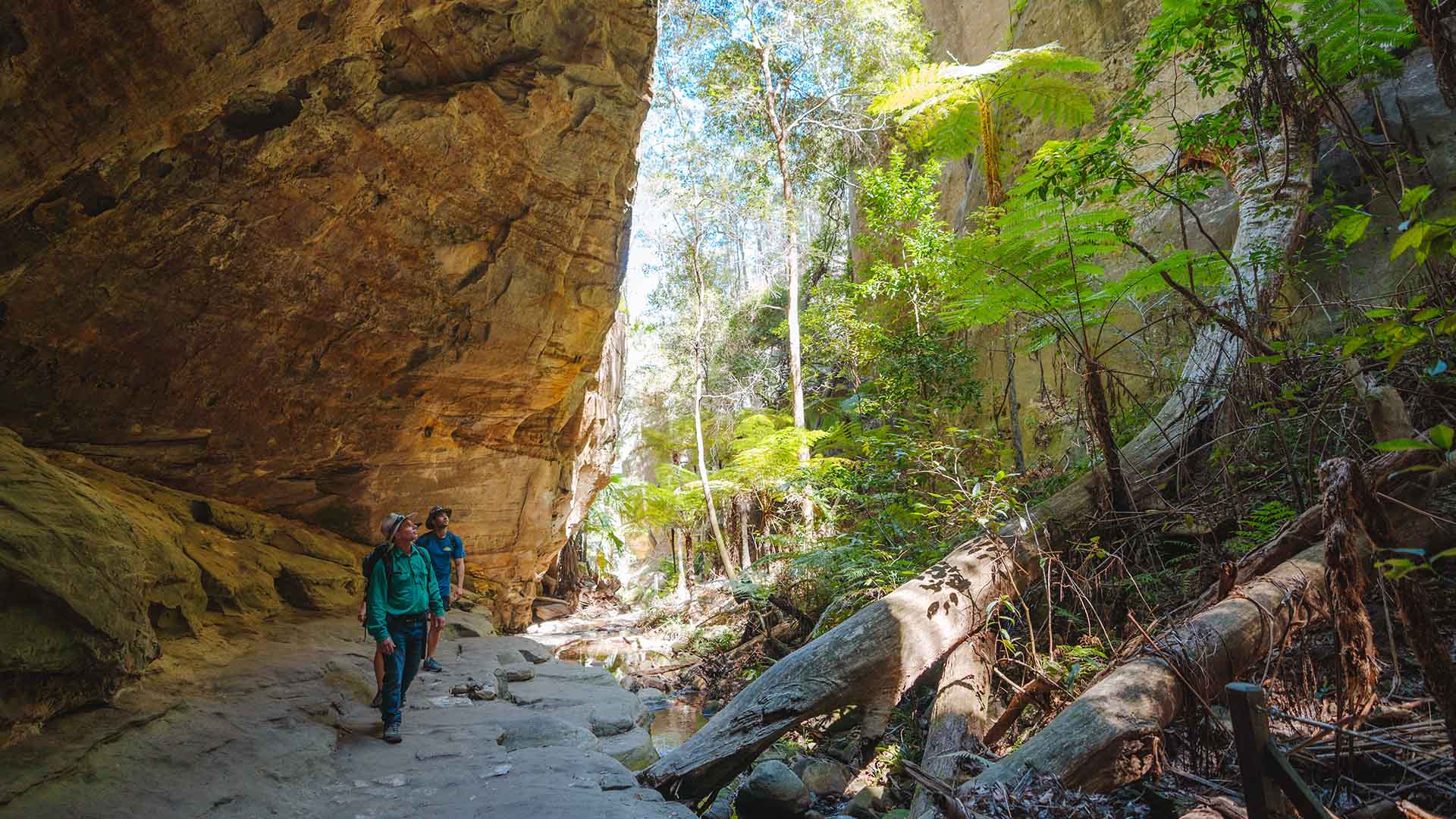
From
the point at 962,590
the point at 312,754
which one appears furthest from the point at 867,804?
the point at 312,754

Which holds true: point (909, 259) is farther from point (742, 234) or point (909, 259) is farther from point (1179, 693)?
point (742, 234)

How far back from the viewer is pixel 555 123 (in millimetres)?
6918

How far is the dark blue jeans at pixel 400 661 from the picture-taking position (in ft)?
15.1

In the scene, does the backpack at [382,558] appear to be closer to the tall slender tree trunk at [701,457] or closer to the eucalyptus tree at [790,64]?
the tall slender tree trunk at [701,457]

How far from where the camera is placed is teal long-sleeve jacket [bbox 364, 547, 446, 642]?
4559 millimetres

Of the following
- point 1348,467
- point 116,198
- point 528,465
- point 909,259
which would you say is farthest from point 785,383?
point 1348,467

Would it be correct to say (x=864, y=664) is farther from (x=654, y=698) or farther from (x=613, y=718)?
(x=654, y=698)

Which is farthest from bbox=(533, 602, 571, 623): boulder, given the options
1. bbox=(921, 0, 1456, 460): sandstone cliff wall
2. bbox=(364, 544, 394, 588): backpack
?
bbox=(364, 544, 394, 588): backpack

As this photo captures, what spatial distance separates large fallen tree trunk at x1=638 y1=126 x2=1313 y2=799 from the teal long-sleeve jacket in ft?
6.68

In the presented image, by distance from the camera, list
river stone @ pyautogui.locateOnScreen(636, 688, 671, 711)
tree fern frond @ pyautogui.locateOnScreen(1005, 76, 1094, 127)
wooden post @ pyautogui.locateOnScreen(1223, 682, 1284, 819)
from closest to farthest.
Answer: wooden post @ pyautogui.locateOnScreen(1223, 682, 1284, 819)
tree fern frond @ pyautogui.locateOnScreen(1005, 76, 1094, 127)
river stone @ pyautogui.locateOnScreen(636, 688, 671, 711)

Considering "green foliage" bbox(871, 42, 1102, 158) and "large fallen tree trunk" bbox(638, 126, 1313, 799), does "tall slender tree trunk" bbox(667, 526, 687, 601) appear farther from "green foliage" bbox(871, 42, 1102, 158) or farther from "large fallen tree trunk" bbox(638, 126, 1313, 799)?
"green foliage" bbox(871, 42, 1102, 158)

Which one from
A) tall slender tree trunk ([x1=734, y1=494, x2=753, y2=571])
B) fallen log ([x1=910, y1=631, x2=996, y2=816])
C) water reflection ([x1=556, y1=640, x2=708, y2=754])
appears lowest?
water reflection ([x1=556, y1=640, x2=708, y2=754])

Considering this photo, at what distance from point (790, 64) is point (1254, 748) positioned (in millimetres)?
15800

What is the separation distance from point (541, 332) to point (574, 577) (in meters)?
11.0
